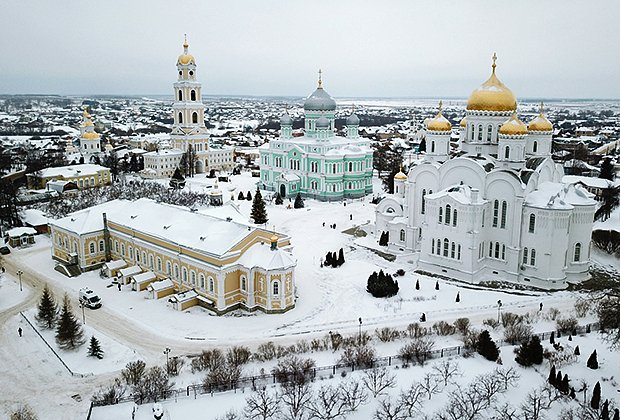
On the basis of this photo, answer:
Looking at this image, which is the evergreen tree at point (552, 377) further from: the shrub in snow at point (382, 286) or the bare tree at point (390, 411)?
the shrub in snow at point (382, 286)

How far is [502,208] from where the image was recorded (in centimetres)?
2575

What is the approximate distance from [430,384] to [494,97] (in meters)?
18.0

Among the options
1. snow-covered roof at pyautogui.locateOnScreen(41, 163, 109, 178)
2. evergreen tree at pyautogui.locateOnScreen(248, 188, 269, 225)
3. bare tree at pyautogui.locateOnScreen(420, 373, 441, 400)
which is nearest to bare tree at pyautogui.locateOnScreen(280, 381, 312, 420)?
bare tree at pyautogui.locateOnScreen(420, 373, 441, 400)

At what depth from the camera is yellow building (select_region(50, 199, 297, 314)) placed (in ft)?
72.2

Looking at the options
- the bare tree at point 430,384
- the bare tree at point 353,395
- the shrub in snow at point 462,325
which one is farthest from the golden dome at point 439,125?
the bare tree at point 353,395

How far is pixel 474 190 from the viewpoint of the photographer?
82.7ft

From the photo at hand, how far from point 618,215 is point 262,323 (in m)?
26.6

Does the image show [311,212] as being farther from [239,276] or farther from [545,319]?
[545,319]

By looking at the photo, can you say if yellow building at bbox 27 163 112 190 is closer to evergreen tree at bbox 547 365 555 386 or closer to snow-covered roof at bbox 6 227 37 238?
snow-covered roof at bbox 6 227 37 238

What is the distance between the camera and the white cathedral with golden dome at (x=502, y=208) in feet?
81.3

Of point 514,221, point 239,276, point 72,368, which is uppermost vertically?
point 514,221

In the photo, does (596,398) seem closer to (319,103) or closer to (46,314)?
(46,314)

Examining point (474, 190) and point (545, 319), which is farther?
point (474, 190)

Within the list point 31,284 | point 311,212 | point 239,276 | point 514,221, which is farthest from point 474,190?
point 31,284
